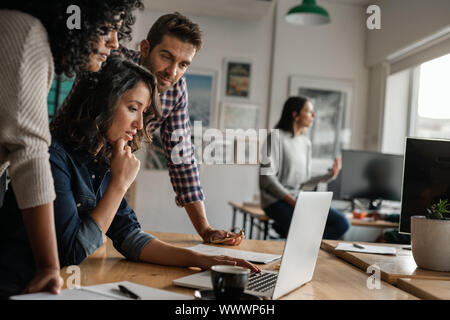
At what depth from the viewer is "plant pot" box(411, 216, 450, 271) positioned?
1.23m

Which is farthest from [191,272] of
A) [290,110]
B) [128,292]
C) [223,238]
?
[290,110]

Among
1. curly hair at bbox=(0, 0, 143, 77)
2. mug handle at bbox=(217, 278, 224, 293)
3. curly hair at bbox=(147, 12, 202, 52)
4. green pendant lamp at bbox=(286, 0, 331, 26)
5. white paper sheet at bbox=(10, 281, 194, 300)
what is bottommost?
white paper sheet at bbox=(10, 281, 194, 300)

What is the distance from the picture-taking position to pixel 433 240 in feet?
4.09

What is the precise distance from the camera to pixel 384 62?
4699 millimetres

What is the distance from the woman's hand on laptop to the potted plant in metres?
0.49

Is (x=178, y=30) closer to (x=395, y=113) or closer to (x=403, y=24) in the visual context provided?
(x=403, y=24)

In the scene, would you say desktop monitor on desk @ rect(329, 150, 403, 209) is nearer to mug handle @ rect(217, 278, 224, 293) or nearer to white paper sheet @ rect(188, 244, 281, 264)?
white paper sheet @ rect(188, 244, 281, 264)

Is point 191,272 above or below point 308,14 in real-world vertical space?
below

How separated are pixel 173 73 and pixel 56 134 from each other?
618mm

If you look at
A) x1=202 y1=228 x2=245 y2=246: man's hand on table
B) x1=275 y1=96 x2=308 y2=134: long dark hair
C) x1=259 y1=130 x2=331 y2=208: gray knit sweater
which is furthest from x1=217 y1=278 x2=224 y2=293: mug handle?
x1=275 y1=96 x2=308 y2=134: long dark hair

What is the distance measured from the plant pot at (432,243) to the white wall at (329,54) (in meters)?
3.64

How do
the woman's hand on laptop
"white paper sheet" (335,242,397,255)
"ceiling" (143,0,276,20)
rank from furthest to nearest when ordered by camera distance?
"ceiling" (143,0,276,20) < "white paper sheet" (335,242,397,255) < the woman's hand on laptop

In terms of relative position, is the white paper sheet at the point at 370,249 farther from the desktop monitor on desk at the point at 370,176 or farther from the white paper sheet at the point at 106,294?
the desktop monitor on desk at the point at 370,176

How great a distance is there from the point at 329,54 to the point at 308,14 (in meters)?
1.20
